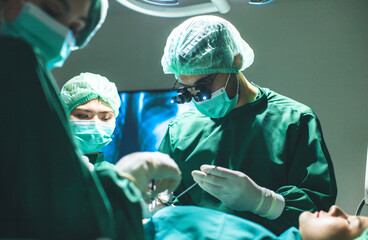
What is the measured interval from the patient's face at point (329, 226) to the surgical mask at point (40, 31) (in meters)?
1.19

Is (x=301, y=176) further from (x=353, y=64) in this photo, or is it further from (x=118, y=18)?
(x=118, y=18)

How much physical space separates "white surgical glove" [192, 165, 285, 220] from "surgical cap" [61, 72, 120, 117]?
1.16 meters

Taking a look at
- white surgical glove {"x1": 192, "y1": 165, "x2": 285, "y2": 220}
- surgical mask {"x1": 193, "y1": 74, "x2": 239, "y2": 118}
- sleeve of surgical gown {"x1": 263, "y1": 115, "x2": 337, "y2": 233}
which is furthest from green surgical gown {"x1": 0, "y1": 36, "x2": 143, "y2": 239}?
surgical mask {"x1": 193, "y1": 74, "x2": 239, "y2": 118}

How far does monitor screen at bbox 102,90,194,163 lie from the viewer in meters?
4.14

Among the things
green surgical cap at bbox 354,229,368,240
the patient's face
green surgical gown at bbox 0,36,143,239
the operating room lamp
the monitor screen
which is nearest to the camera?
green surgical gown at bbox 0,36,143,239

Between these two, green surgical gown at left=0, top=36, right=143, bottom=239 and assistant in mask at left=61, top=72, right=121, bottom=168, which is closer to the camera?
green surgical gown at left=0, top=36, right=143, bottom=239

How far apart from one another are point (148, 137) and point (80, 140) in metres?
1.60

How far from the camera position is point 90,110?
2.64 meters

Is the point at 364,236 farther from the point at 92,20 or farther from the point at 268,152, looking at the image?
the point at 92,20

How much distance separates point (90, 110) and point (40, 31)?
1784mm

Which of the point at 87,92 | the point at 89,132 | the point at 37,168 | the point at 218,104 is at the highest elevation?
the point at 37,168

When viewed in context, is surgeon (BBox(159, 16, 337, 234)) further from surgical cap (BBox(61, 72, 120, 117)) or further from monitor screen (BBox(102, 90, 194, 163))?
monitor screen (BBox(102, 90, 194, 163))

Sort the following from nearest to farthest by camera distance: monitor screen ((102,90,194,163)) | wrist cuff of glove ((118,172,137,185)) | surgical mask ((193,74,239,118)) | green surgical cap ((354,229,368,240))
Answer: wrist cuff of glove ((118,172,137,185)) → green surgical cap ((354,229,368,240)) → surgical mask ((193,74,239,118)) → monitor screen ((102,90,194,163))

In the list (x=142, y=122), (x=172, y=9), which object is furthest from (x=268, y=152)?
(x=142, y=122)
